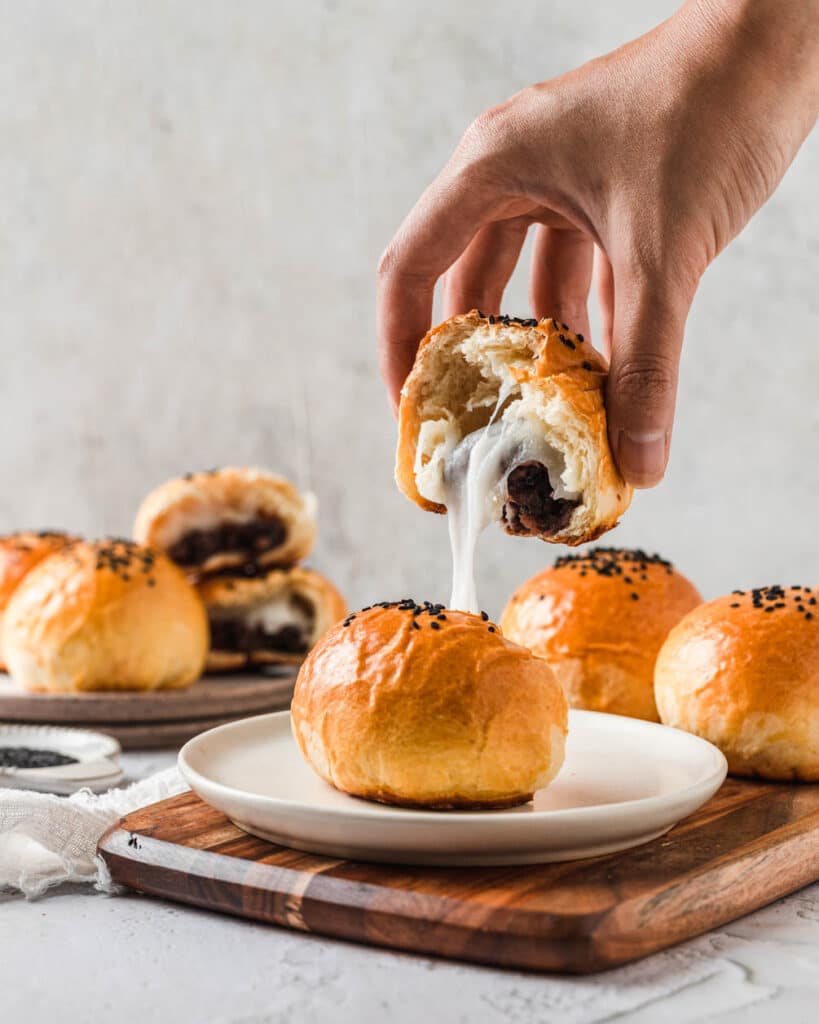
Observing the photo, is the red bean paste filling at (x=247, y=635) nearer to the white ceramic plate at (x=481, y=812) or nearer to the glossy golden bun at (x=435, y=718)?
the white ceramic plate at (x=481, y=812)

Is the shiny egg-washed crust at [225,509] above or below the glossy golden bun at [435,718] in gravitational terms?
above

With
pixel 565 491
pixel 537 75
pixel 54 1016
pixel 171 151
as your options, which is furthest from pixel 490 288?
pixel 171 151

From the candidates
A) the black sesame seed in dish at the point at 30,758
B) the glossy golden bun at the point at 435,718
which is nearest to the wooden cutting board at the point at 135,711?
the black sesame seed in dish at the point at 30,758

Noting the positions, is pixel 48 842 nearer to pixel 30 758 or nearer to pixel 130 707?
pixel 30 758

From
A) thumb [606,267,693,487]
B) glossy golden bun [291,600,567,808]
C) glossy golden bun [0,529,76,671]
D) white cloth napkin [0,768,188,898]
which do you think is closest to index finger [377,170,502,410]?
thumb [606,267,693,487]

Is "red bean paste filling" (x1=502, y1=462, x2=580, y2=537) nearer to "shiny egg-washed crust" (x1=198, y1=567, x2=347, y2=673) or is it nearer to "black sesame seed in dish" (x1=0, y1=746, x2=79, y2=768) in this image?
"black sesame seed in dish" (x1=0, y1=746, x2=79, y2=768)

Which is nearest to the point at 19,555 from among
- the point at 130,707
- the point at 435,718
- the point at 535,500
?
the point at 130,707
